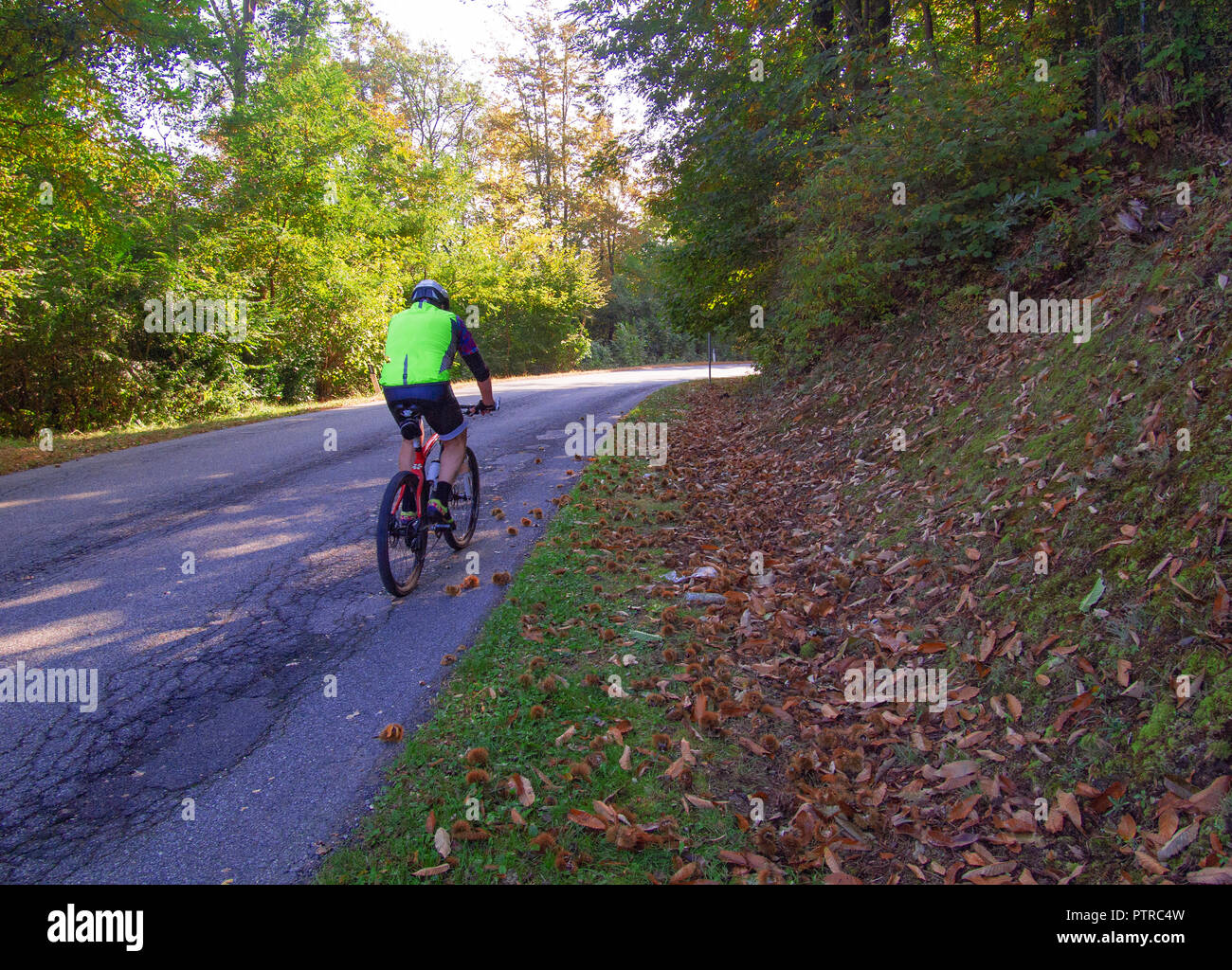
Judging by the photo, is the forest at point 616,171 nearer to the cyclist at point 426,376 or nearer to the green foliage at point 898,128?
the green foliage at point 898,128

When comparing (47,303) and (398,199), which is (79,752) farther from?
(398,199)

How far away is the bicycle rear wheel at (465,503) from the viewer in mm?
6066

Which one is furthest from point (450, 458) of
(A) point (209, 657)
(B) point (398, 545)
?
(A) point (209, 657)

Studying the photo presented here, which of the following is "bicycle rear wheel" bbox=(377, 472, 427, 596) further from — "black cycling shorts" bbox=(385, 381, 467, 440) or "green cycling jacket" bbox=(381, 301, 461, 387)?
"green cycling jacket" bbox=(381, 301, 461, 387)

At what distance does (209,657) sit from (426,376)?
2.37 m

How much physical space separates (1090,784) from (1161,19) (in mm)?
7337

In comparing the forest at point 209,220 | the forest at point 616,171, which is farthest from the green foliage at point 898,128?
the forest at point 209,220

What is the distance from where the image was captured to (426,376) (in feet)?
17.2

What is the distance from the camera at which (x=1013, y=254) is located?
22.9ft

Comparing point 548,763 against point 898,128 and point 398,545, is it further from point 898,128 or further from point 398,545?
point 898,128

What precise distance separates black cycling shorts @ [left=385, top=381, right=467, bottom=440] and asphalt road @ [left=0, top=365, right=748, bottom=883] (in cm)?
115

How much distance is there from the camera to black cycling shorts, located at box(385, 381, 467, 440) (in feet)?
17.4

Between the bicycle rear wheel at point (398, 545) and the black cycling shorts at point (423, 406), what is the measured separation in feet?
1.49
